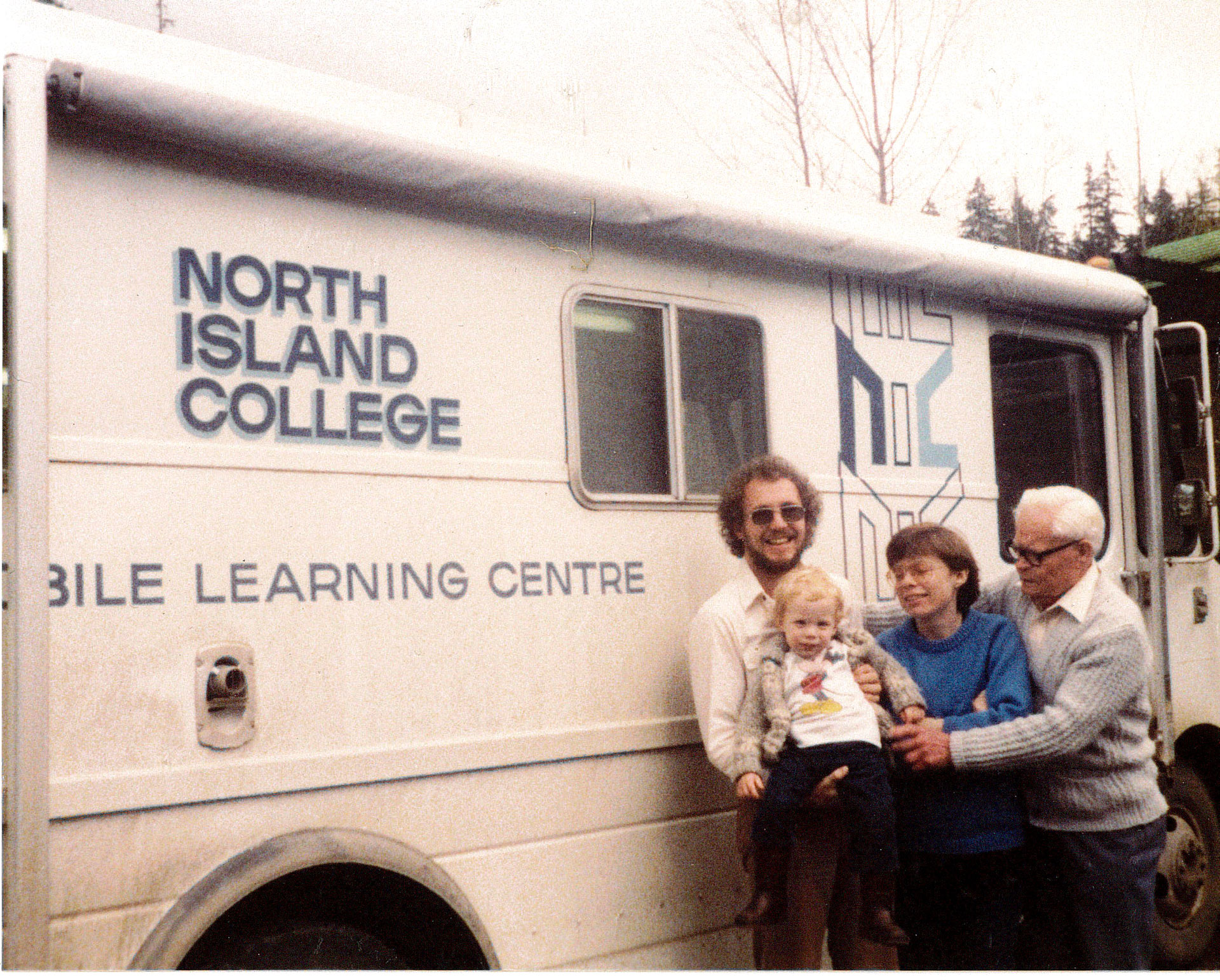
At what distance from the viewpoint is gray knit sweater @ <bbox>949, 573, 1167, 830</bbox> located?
119 inches

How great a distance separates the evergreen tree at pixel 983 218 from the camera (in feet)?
14.2

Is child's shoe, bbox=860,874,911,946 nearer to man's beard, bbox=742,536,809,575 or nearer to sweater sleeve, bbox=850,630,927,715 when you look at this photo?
sweater sleeve, bbox=850,630,927,715

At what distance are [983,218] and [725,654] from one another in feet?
7.72

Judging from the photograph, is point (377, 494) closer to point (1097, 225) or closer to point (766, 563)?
point (766, 563)

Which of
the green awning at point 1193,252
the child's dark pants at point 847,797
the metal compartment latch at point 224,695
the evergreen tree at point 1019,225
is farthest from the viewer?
the green awning at point 1193,252

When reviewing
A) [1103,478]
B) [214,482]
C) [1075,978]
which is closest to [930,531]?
[1075,978]

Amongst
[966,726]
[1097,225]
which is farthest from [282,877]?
[1097,225]

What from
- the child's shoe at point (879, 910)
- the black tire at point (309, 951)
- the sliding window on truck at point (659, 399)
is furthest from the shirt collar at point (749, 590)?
the black tire at point (309, 951)

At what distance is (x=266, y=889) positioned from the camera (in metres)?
2.42

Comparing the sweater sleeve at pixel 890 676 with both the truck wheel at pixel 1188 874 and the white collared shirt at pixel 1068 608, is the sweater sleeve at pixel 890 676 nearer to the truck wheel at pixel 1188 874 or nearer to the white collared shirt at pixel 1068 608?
the white collared shirt at pixel 1068 608

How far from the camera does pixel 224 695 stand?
2389 millimetres

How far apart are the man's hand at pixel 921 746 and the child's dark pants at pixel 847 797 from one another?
0.39 ft

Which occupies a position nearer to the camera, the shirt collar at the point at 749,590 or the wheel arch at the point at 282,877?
the wheel arch at the point at 282,877

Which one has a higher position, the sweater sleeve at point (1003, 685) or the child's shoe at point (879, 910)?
the sweater sleeve at point (1003, 685)
